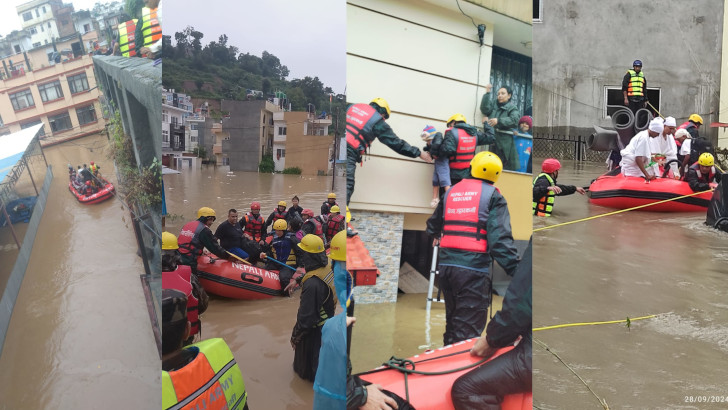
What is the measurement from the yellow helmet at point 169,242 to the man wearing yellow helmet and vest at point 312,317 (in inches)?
11.3

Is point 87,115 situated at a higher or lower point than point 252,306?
higher

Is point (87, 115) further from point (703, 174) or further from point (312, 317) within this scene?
point (703, 174)

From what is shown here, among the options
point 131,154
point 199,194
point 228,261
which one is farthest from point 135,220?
point 199,194

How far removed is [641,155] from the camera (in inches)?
193

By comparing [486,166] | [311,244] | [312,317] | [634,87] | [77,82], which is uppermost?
[634,87]

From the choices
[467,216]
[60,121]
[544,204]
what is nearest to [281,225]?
[467,216]

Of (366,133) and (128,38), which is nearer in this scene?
(366,133)

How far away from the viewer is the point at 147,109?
1143 mm

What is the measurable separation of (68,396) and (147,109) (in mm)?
763

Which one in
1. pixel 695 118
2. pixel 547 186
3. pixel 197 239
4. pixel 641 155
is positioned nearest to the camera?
pixel 197 239

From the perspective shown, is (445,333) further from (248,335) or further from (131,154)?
(131,154)

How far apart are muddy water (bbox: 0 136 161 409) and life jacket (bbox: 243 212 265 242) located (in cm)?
35

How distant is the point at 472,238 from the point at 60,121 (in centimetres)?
114

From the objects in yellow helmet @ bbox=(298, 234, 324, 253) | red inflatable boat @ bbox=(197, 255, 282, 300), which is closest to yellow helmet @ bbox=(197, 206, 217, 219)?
red inflatable boat @ bbox=(197, 255, 282, 300)
